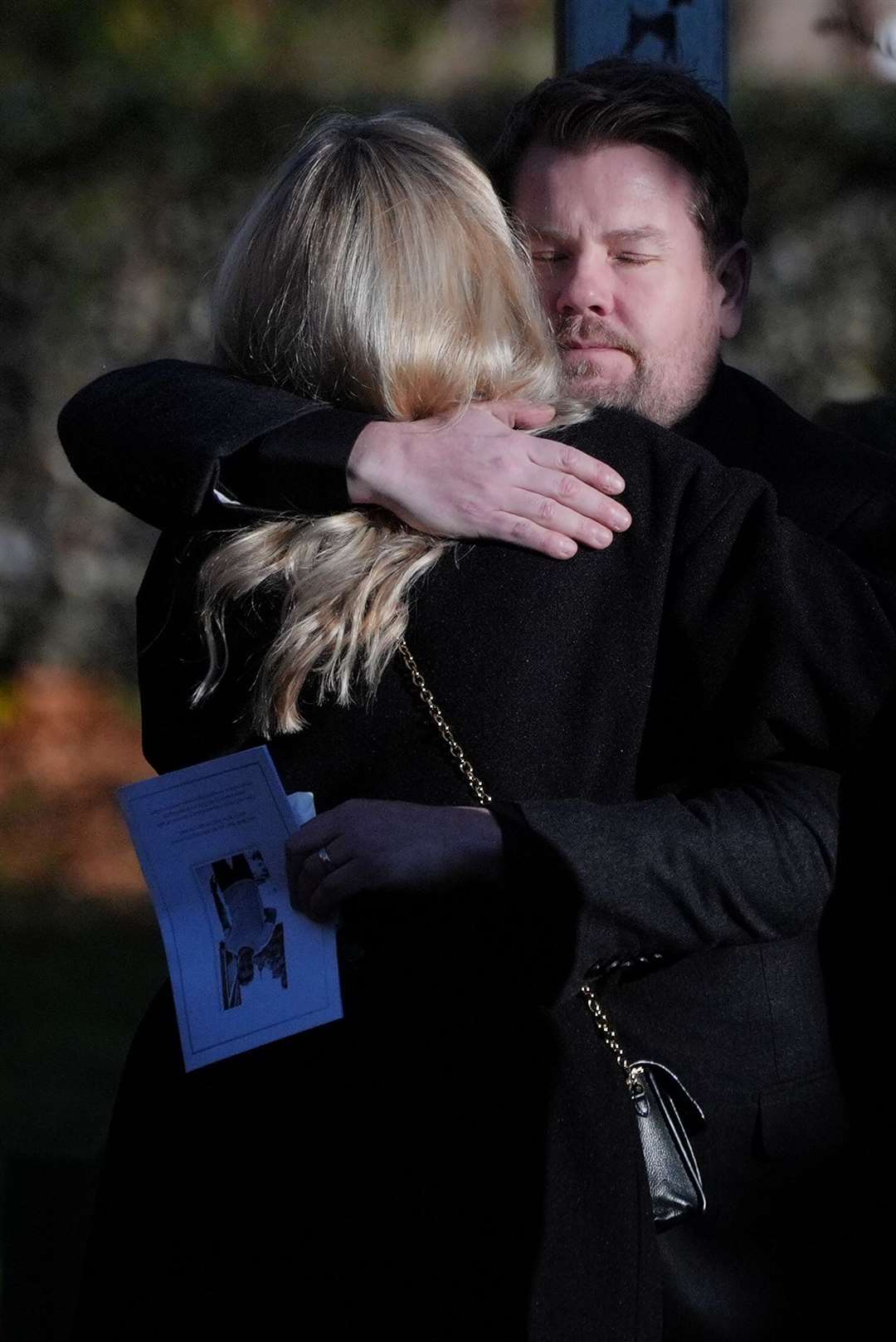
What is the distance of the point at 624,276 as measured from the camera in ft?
8.24

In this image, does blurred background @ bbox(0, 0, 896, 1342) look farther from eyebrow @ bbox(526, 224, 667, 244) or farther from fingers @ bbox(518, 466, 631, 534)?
fingers @ bbox(518, 466, 631, 534)

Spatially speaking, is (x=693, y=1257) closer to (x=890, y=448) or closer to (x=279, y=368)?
(x=279, y=368)

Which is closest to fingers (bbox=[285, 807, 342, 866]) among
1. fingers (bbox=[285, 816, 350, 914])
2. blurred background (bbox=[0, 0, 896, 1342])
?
fingers (bbox=[285, 816, 350, 914])

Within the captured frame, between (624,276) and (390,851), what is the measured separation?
1.10 meters

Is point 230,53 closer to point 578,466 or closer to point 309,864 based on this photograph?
point 578,466

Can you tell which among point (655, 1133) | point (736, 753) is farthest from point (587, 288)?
point (655, 1133)

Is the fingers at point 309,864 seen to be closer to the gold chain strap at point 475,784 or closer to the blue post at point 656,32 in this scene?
the gold chain strap at point 475,784

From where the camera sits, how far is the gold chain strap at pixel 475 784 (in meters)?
1.81

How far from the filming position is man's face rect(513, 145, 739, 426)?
2475 millimetres

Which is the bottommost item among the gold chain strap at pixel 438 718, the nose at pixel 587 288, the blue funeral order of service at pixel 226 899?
the blue funeral order of service at pixel 226 899

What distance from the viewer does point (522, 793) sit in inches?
71.9

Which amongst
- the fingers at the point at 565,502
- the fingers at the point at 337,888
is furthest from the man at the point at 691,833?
the fingers at the point at 337,888

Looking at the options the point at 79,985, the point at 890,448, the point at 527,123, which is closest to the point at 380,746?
the point at 527,123

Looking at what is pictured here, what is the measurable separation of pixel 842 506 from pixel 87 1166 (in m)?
1.94
